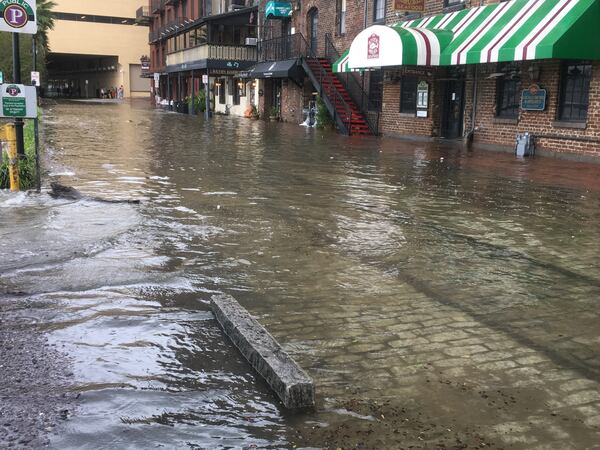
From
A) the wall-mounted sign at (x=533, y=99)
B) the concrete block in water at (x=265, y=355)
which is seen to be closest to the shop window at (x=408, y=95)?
the wall-mounted sign at (x=533, y=99)

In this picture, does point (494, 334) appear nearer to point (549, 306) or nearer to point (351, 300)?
point (549, 306)

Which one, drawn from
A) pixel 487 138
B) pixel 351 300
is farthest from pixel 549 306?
pixel 487 138

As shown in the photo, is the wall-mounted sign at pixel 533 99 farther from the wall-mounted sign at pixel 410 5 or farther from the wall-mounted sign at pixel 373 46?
the wall-mounted sign at pixel 410 5

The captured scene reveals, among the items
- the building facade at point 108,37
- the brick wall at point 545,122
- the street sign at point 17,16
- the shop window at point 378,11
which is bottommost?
the brick wall at point 545,122

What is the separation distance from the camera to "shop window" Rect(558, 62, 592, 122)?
15.9m

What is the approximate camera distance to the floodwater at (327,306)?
10.9ft

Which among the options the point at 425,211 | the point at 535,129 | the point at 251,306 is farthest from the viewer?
the point at 535,129

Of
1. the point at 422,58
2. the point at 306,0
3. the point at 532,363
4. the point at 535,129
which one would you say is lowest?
the point at 532,363

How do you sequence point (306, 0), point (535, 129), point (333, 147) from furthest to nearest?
point (306, 0), point (333, 147), point (535, 129)

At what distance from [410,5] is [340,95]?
18.9 feet

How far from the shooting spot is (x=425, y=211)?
912cm

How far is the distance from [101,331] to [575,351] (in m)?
3.25

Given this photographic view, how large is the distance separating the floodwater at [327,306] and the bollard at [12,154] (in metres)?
0.46

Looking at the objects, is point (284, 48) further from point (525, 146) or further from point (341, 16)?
point (525, 146)
